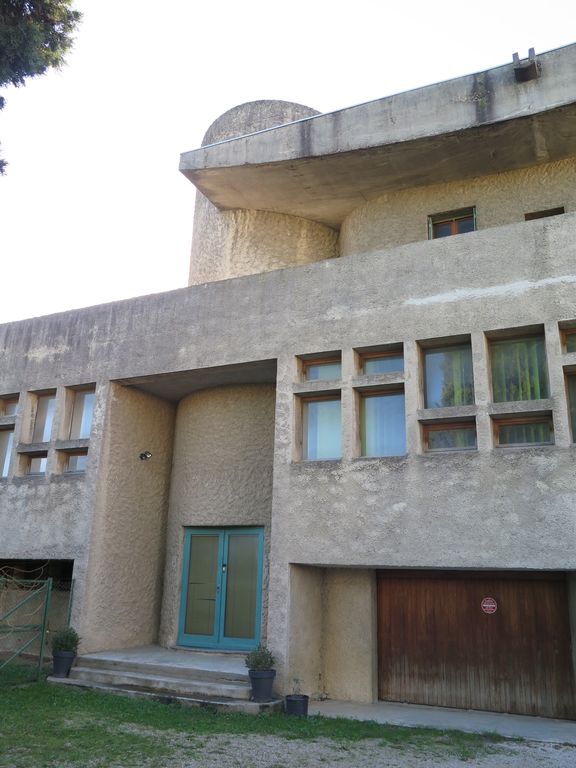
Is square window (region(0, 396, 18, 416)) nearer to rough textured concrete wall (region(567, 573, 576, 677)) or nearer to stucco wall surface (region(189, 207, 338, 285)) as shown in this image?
stucco wall surface (region(189, 207, 338, 285))

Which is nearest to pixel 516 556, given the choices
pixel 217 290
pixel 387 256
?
pixel 387 256

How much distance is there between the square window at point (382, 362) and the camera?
996cm

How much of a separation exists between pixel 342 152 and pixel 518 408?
5.67m

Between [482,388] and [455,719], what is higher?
[482,388]

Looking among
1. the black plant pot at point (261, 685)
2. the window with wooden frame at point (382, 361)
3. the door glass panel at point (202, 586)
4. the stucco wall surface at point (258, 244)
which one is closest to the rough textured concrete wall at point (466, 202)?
the stucco wall surface at point (258, 244)

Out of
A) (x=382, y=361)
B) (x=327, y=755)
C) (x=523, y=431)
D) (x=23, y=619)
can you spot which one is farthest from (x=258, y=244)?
(x=327, y=755)

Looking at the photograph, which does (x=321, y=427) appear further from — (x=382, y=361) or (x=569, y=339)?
(x=569, y=339)

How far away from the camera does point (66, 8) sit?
34.8ft

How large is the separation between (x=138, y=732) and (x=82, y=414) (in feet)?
21.1

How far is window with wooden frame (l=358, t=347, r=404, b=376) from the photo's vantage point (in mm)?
9953

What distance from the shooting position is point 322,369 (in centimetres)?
1056

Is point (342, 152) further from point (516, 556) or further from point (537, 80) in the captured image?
point (516, 556)

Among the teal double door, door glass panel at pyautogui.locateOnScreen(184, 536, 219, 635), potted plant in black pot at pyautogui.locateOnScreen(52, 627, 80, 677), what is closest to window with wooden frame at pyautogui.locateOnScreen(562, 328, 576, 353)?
the teal double door

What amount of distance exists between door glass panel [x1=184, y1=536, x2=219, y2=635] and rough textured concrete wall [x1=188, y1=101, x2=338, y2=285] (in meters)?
5.42
